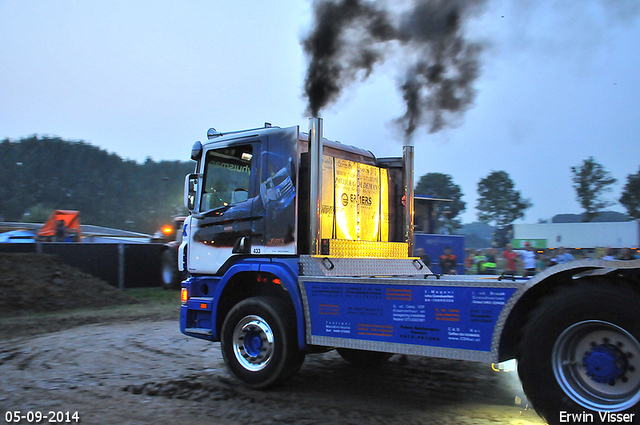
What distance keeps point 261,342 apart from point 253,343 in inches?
5.1

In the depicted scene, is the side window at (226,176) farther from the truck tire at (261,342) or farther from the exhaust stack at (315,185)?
the truck tire at (261,342)

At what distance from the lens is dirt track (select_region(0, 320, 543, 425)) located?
530 centimetres

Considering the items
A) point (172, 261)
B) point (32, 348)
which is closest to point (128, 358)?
point (32, 348)

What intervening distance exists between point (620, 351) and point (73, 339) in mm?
8986

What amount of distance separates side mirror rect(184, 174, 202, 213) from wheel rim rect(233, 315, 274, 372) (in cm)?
185

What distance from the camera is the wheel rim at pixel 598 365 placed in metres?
4.07

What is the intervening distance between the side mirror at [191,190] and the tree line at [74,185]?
6983 cm

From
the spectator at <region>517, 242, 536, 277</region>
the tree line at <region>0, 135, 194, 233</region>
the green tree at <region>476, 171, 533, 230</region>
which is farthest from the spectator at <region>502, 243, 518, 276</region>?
the tree line at <region>0, 135, 194, 233</region>

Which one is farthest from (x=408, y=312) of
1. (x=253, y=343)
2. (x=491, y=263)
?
(x=491, y=263)

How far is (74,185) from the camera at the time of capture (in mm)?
83625

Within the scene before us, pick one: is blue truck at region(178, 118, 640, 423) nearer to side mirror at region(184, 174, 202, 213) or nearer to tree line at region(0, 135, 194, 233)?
side mirror at region(184, 174, 202, 213)

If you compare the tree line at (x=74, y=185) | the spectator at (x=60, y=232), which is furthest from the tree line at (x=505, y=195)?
the tree line at (x=74, y=185)

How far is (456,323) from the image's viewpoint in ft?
16.0

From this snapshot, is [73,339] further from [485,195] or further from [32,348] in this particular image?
[485,195]
